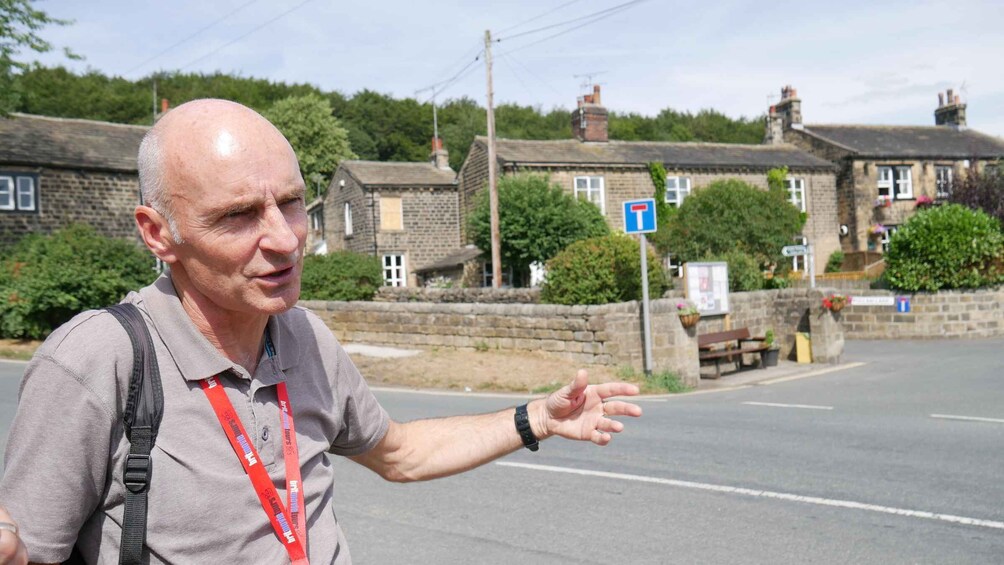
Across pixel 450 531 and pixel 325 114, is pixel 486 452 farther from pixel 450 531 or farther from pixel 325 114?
pixel 325 114

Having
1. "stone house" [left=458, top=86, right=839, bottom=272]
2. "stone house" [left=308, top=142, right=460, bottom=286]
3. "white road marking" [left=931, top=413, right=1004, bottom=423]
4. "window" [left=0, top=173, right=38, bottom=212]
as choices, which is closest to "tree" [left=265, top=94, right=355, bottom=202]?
"stone house" [left=308, top=142, right=460, bottom=286]

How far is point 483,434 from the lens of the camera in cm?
262

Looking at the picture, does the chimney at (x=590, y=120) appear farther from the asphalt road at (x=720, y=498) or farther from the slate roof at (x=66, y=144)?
the asphalt road at (x=720, y=498)

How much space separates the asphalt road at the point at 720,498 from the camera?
5266 mm

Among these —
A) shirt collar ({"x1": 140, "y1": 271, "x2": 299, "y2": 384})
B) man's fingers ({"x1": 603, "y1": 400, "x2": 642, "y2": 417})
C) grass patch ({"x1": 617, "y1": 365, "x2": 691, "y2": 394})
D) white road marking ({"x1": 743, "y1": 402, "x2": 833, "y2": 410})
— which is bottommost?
white road marking ({"x1": 743, "y1": 402, "x2": 833, "y2": 410})

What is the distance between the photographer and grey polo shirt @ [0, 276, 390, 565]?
1.66 meters

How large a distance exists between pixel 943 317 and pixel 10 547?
2557 centimetres

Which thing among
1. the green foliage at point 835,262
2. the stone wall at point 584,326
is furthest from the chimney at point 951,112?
the stone wall at point 584,326

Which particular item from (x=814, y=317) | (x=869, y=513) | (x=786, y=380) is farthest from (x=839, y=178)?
(x=869, y=513)

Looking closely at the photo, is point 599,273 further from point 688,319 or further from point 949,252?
point 949,252

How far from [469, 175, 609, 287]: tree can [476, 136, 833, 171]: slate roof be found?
3660 mm

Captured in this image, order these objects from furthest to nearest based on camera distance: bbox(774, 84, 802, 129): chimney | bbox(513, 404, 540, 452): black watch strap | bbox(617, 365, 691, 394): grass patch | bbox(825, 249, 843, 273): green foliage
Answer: bbox(774, 84, 802, 129): chimney → bbox(825, 249, 843, 273): green foliage → bbox(617, 365, 691, 394): grass patch → bbox(513, 404, 540, 452): black watch strap

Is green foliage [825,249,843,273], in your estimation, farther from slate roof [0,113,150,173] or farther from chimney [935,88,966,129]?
slate roof [0,113,150,173]

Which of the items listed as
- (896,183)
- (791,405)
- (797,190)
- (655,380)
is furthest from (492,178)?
(896,183)
